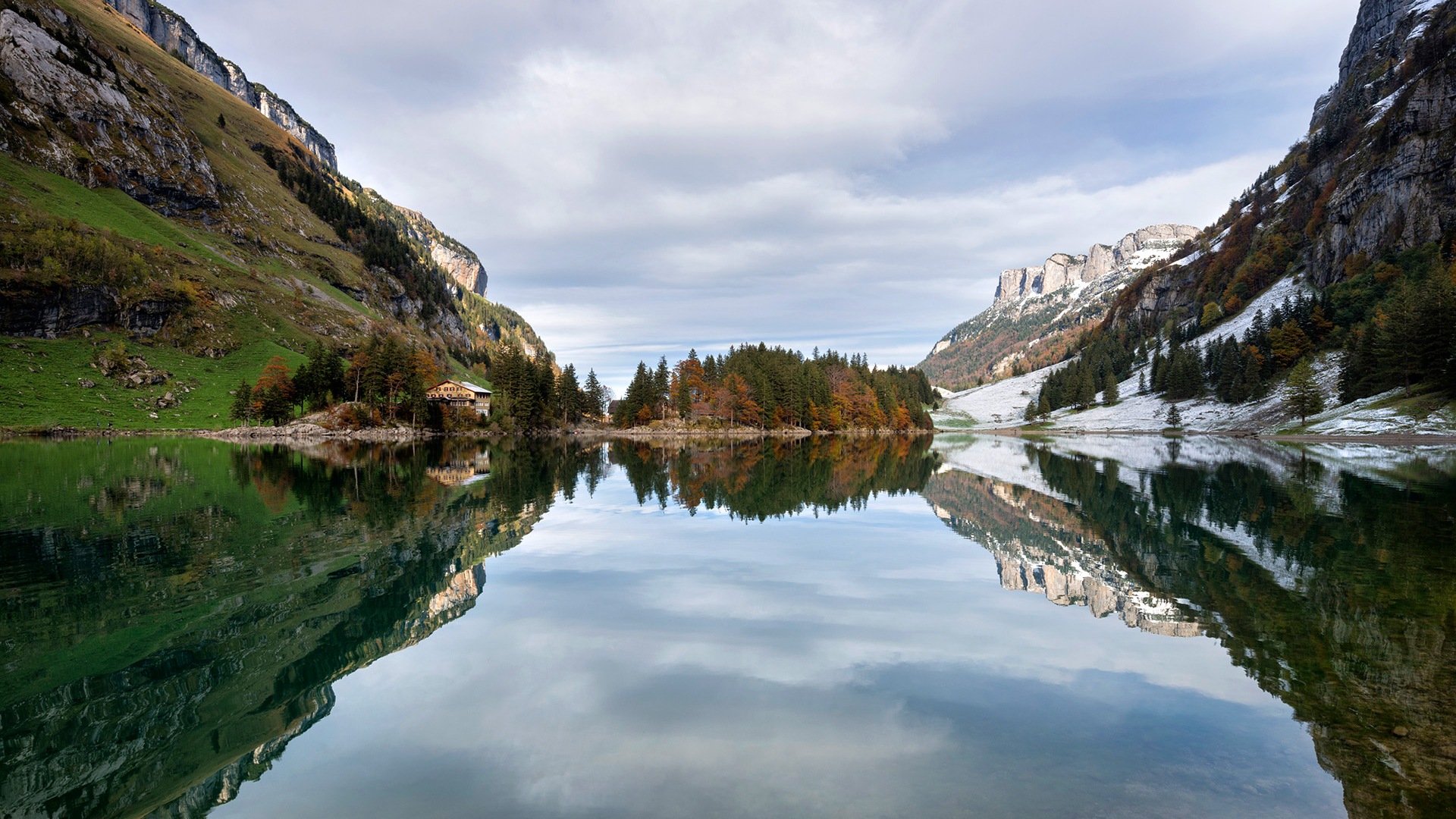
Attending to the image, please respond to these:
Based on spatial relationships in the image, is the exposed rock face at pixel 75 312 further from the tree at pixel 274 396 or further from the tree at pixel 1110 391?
the tree at pixel 1110 391

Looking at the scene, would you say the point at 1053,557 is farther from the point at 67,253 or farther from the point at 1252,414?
the point at 67,253

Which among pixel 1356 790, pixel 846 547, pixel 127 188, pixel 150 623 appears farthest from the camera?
pixel 127 188

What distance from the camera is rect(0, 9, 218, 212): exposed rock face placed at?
112m

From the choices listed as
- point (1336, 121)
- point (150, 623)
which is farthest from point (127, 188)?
point (1336, 121)

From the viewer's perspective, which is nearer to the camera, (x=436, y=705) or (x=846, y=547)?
(x=436, y=705)

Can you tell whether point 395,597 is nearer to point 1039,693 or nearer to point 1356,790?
point 1039,693

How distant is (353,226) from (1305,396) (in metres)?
223

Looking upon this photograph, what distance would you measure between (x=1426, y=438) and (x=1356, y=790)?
88.9 meters

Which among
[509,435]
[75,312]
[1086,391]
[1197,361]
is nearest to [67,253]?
[75,312]

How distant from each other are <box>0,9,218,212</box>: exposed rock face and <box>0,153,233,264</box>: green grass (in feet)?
14.4

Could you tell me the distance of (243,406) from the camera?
302 ft

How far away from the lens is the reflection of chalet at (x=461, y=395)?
130 metres

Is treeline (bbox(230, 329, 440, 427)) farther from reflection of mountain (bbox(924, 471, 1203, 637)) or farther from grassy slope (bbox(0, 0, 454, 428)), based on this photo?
reflection of mountain (bbox(924, 471, 1203, 637))

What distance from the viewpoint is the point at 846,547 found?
19797mm
